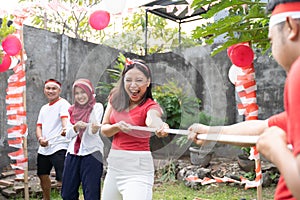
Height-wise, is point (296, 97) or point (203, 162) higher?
point (296, 97)

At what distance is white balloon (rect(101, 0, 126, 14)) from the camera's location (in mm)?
3379

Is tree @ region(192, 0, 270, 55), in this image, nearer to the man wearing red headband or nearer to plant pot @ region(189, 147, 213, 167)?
the man wearing red headband

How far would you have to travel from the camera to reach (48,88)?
411cm

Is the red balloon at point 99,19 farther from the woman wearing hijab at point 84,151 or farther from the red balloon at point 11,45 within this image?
the woman wearing hijab at point 84,151

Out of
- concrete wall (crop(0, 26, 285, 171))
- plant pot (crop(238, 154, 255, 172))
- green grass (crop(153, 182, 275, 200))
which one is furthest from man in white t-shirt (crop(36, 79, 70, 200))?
plant pot (crop(238, 154, 255, 172))

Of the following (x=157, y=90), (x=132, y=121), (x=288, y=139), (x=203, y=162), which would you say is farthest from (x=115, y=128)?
(x=203, y=162)

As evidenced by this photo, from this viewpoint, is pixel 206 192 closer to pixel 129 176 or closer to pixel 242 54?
pixel 242 54

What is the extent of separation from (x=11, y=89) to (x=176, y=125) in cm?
234

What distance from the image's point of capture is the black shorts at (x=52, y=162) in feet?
13.1

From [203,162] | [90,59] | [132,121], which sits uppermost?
[90,59]

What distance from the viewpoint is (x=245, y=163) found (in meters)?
5.20

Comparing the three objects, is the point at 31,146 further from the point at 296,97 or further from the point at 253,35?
the point at 296,97

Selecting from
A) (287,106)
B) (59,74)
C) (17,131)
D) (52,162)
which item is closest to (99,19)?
(17,131)

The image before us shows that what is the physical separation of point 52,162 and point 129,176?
2.01 m
